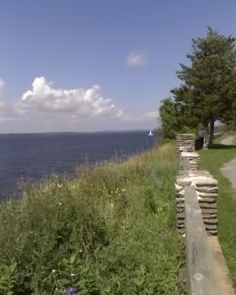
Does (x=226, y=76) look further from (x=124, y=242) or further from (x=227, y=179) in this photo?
(x=124, y=242)

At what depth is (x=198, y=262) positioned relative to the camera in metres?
4.02

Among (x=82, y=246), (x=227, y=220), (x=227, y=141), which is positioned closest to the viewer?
(x=82, y=246)

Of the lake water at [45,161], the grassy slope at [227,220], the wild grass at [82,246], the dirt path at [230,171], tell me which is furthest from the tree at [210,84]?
the wild grass at [82,246]

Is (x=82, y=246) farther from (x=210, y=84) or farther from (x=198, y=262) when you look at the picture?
(x=210, y=84)

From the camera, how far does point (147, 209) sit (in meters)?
9.63

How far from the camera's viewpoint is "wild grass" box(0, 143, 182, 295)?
574cm

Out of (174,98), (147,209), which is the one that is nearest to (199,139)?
(174,98)

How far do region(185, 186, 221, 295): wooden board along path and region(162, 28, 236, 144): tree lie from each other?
96.9ft

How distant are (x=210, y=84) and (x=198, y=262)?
32191 mm

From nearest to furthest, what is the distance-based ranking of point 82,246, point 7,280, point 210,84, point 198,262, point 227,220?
point 198,262 → point 7,280 → point 82,246 → point 227,220 → point 210,84

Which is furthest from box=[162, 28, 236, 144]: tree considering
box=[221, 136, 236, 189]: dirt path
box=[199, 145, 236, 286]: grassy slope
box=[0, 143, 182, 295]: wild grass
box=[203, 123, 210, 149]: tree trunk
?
box=[0, 143, 182, 295]: wild grass

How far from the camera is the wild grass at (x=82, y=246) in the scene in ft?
18.8

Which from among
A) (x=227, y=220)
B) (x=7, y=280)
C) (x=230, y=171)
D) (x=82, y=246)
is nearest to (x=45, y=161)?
(x=230, y=171)

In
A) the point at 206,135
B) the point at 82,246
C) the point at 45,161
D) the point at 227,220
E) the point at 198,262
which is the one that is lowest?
the point at 45,161
